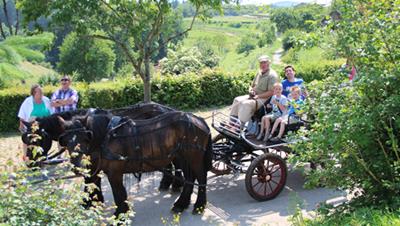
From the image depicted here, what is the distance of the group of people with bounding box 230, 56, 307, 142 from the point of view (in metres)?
7.84

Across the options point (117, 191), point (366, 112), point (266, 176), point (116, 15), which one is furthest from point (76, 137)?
point (116, 15)

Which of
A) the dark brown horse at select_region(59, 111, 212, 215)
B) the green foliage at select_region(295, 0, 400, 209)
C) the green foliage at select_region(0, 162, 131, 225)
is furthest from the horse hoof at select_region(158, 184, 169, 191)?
the green foliage at select_region(0, 162, 131, 225)

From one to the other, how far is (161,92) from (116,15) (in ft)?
16.4

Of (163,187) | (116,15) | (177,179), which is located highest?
(116,15)

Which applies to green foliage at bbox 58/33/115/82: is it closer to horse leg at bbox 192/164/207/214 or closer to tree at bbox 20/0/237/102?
tree at bbox 20/0/237/102

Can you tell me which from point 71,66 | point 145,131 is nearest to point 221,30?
point 71,66

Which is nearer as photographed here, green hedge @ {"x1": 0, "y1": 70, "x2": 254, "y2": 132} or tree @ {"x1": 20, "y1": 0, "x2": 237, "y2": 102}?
tree @ {"x1": 20, "y1": 0, "x2": 237, "y2": 102}

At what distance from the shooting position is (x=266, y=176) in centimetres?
765

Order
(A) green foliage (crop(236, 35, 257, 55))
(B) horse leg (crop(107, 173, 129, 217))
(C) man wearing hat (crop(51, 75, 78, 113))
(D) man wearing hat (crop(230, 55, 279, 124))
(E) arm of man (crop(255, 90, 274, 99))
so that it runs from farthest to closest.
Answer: (A) green foliage (crop(236, 35, 257, 55)) → (C) man wearing hat (crop(51, 75, 78, 113)) → (E) arm of man (crop(255, 90, 274, 99)) → (D) man wearing hat (crop(230, 55, 279, 124)) → (B) horse leg (crop(107, 173, 129, 217))

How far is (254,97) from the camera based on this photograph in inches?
328

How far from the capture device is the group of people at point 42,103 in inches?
328

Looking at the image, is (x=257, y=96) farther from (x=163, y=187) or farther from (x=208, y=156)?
(x=163, y=187)

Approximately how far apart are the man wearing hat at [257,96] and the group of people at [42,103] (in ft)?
10.0

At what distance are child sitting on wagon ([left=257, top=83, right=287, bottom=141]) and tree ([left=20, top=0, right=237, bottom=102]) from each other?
9.43 ft
